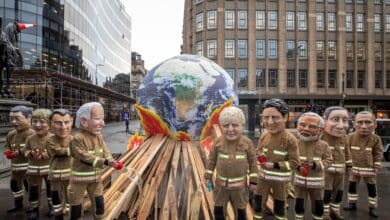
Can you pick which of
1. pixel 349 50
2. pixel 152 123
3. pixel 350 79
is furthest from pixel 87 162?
pixel 349 50

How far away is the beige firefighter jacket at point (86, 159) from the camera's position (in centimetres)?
406

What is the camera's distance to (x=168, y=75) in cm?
537

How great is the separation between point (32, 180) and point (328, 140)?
4850 millimetres

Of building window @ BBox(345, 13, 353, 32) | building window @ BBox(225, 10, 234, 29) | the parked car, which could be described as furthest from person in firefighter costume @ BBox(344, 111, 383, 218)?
building window @ BBox(345, 13, 353, 32)

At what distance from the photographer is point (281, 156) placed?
4152mm

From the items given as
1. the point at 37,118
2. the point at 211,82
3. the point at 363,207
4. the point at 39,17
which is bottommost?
the point at 363,207

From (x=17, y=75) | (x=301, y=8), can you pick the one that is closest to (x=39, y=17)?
(x=17, y=75)

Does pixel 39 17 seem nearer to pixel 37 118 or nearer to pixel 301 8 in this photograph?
pixel 301 8

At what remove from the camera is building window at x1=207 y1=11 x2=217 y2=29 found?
36062 mm

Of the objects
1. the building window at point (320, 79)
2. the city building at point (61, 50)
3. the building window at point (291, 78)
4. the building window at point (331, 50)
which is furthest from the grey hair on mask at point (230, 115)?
the building window at point (331, 50)

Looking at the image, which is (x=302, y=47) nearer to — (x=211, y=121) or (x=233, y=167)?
(x=211, y=121)

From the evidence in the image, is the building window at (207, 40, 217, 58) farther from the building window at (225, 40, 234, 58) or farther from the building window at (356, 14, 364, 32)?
the building window at (356, 14, 364, 32)

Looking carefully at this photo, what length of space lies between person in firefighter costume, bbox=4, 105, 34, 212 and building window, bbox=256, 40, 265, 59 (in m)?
32.9

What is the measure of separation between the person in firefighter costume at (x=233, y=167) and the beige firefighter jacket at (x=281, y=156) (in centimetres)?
34
